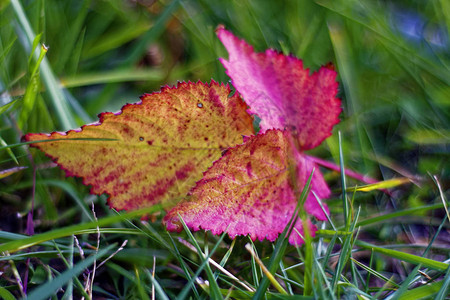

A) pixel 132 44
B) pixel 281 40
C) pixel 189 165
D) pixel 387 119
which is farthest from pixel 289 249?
pixel 132 44

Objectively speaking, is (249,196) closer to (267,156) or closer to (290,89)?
(267,156)

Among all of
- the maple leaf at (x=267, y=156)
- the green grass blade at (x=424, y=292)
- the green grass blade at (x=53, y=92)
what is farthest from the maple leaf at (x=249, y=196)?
the green grass blade at (x=53, y=92)

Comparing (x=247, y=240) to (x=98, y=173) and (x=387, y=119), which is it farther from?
(x=387, y=119)

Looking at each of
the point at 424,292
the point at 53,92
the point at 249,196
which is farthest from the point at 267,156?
the point at 53,92

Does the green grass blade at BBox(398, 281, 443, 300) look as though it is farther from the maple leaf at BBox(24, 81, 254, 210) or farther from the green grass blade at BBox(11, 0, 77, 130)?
the green grass blade at BBox(11, 0, 77, 130)

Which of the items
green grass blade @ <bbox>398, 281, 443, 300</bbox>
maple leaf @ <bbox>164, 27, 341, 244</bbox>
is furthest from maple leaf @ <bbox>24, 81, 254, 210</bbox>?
green grass blade @ <bbox>398, 281, 443, 300</bbox>

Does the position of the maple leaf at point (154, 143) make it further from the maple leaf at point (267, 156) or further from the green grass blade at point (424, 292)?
the green grass blade at point (424, 292)
